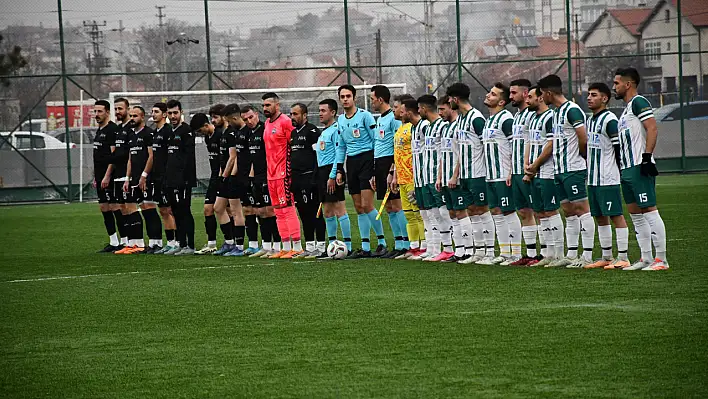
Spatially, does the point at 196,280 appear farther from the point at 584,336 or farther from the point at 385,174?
the point at 584,336

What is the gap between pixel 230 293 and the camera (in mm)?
10477

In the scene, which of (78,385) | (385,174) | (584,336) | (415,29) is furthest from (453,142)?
(415,29)

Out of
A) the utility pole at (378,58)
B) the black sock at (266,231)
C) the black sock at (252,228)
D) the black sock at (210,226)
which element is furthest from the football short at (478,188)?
the utility pole at (378,58)

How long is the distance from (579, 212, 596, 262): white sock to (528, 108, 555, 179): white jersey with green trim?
0.60 metres

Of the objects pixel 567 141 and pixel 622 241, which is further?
pixel 567 141

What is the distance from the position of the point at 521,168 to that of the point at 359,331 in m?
4.58

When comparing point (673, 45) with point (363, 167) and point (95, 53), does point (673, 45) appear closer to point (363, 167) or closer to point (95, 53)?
point (95, 53)

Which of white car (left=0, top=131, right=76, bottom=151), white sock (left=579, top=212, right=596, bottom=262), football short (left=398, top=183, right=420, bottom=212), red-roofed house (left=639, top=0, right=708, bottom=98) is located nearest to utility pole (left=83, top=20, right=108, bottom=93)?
white car (left=0, top=131, right=76, bottom=151)

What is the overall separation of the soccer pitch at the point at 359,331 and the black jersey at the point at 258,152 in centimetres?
191

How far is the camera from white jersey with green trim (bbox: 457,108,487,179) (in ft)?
41.2

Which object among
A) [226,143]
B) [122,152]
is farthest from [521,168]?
[122,152]

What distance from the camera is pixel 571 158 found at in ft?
37.1

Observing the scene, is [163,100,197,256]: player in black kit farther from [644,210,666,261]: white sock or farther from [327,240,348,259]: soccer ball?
[644,210,666,261]: white sock

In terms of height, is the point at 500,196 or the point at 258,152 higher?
the point at 258,152
